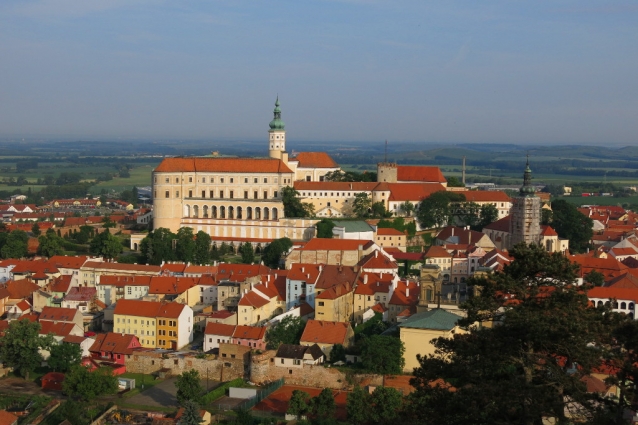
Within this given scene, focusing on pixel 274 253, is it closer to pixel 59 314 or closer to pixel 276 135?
pixel 59 314

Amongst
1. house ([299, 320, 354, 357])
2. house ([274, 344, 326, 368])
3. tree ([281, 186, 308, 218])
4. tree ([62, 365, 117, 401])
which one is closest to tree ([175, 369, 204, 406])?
tree ([62, 365, 117, 401])

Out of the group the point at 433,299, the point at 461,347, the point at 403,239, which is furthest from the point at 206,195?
the point at 461,347

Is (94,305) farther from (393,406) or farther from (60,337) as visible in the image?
(393,406)

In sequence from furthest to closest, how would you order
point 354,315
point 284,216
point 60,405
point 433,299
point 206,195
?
point 206,195 < point 284,216 < point 354,315 < point 433,299 < point 60,405

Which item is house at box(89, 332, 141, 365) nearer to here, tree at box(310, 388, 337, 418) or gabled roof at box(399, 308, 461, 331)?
tree at box(310, 388, 337, 418)

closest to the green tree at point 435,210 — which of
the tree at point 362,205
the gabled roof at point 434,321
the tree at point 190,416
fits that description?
the tree at point 362,205

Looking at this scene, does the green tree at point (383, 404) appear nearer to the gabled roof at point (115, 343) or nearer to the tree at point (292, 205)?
the gabled roof at point (115, 343)
